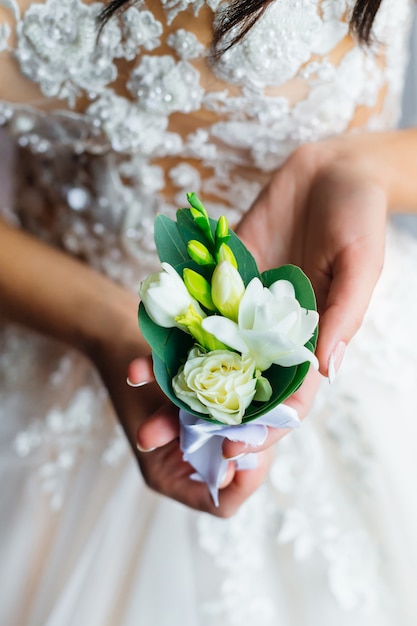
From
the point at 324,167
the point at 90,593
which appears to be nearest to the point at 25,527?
the point at 90,593

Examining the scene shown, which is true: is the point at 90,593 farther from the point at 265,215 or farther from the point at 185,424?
the point at 265,215

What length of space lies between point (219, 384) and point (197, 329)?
4 cm

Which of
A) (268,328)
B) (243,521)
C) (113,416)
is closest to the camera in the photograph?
(268,328)

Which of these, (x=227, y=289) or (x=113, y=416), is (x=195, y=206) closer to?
(x=227, y=289)

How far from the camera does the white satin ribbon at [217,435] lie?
0.44 meters

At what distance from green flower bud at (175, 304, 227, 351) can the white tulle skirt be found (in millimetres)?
349

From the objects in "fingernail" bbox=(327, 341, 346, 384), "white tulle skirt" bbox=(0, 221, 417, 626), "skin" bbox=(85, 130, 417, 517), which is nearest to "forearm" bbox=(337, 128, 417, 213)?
"skin" bbox=(85, 130, 417, 517)

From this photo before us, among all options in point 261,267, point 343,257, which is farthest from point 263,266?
point 343,257

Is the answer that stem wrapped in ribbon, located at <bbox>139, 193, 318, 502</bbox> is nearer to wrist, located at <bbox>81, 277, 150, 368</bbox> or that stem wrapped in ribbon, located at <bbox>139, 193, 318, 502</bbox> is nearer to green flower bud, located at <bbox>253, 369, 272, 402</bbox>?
green flower bud, located at <bbox>253, 369, 272, 402</bbox>

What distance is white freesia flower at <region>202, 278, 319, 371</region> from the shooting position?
405 mm

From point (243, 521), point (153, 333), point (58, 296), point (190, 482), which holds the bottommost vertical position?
point (243, 521)

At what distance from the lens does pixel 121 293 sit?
798mm

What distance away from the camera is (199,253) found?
1.43 feet

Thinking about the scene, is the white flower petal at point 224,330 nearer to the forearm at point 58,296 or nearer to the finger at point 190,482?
the finger at point 190,482
